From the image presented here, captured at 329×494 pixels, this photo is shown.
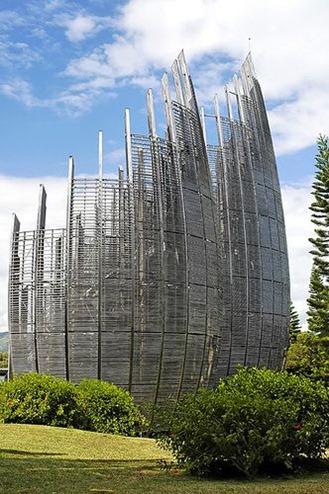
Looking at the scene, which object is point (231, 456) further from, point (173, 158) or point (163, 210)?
point (173, 158)

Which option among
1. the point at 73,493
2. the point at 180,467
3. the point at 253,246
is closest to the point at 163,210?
Result: the point at 253,246

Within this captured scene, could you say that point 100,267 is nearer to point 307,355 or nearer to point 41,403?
point 41,403

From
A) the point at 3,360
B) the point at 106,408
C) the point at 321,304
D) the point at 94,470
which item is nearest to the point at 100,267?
the point at 106,408

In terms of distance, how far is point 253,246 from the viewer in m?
20.0

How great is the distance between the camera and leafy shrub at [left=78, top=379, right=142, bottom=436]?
41.6ft

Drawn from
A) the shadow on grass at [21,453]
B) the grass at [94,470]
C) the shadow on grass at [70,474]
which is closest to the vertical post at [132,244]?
the grass at [94,470]

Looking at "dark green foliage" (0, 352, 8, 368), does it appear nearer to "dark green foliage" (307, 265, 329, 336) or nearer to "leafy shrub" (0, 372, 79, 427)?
"dark green foliage" (307, 265, 329, 336)

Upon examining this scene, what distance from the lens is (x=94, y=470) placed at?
796 centimetres

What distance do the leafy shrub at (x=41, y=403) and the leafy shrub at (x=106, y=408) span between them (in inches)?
8.5

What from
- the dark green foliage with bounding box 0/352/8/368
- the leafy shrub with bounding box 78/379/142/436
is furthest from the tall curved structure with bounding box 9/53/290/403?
the dark green foliage with bounding box 0/352/8/368

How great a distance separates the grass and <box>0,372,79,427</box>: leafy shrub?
1014 mm

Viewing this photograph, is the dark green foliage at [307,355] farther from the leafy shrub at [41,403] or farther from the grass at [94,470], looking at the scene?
the grass at [94,470]

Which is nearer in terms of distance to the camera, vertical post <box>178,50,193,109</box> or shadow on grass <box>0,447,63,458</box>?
shadow on grass <box>0,447,63,458</box>

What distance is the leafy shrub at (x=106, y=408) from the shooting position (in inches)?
499
